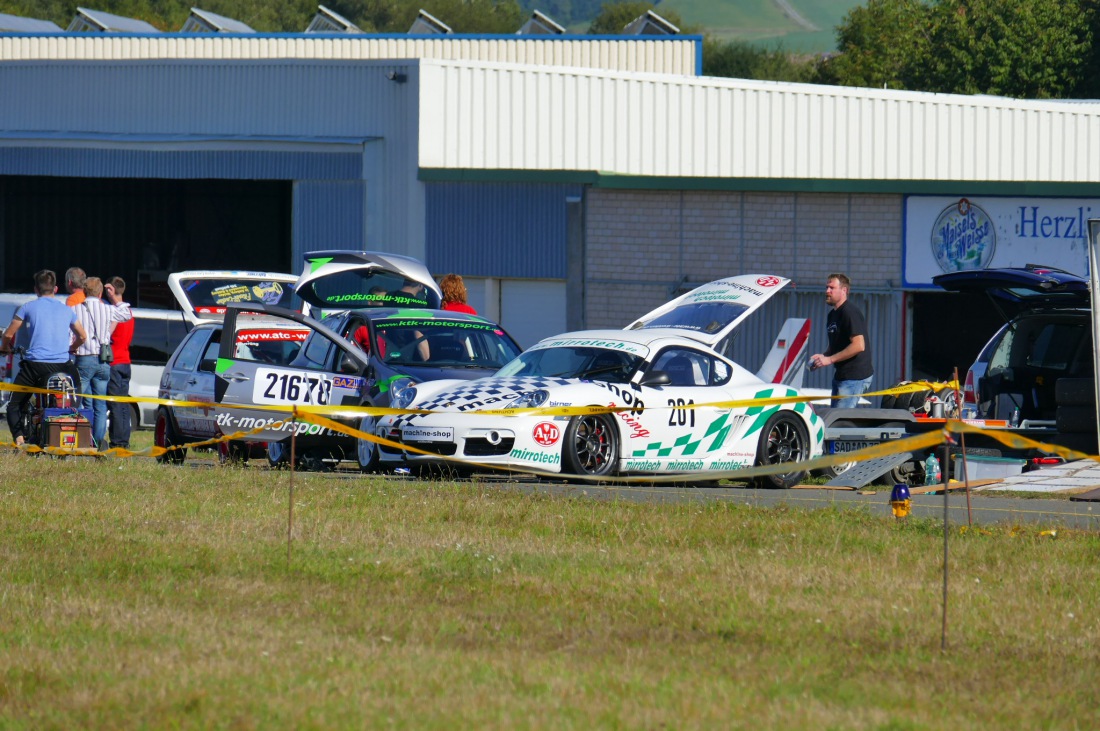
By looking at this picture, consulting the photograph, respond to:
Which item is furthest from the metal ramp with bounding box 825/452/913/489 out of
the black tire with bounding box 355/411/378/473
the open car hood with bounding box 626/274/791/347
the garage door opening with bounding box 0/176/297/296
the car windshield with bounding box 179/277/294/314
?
the garage door opening with bounding box 0/176/297/296

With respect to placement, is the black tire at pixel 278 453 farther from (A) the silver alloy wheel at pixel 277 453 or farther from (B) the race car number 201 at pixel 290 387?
(B) the race car number 201 at pixel 290 387

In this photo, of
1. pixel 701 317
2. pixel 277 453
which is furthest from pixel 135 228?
pixel 701 317

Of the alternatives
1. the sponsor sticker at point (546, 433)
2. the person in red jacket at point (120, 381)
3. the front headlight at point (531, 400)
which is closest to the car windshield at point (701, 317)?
the front headlight at point (531, 400)

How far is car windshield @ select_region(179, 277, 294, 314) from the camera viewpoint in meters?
19.6

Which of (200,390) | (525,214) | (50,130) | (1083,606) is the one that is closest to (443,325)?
(200,390)

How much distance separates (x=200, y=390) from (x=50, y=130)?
19810mm

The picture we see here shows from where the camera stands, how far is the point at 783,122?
104 feet

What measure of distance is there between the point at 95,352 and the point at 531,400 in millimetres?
5485

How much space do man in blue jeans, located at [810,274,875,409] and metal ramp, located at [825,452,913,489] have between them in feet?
4.71

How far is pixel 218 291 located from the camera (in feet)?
64.7

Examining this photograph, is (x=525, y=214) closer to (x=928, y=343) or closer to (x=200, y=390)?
(x=928, y=343)

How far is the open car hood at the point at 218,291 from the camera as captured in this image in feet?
63.8

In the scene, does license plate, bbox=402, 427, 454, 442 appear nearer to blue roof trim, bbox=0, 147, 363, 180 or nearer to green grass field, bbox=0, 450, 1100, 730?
green grass field, bbox=0, 450, 1100, 730

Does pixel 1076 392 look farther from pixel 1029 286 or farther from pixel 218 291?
pixel 218 291
